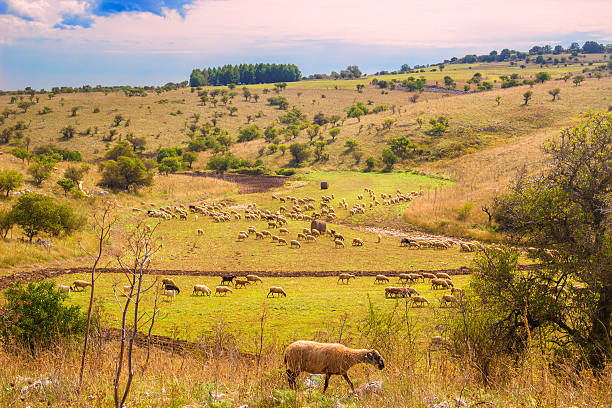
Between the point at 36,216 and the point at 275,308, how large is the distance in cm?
1854

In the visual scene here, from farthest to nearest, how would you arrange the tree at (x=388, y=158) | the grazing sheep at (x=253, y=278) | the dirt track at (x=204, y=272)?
the tree at (x=388, y=158) < the grazing sheep at (x=253, y=278) < the dirt track at (x=204, y=272)

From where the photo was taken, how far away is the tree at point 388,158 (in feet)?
242

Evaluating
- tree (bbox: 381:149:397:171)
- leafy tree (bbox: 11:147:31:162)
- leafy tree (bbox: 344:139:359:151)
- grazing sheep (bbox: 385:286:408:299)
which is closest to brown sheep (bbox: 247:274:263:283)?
grazing sheep (bbox: 385:286:408:299)

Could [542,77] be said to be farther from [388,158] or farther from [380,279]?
[380,279]

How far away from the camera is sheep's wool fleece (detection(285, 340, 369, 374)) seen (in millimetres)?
6961

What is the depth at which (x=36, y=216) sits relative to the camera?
24.8m

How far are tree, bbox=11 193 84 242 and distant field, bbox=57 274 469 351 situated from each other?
621 centimetres

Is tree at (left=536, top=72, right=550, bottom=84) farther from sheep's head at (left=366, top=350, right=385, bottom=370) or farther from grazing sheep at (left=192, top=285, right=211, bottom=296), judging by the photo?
sheep's head at (left=366, top=350, right=385, bottom=370)

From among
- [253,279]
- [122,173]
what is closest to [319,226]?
[253,279]

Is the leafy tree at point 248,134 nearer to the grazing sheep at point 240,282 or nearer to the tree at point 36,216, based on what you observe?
the tree at point 36,216

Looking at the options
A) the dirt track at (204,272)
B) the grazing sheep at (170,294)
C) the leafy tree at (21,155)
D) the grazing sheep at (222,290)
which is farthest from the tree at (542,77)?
the grazing sheep at (170,294)

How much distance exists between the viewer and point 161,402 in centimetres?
564

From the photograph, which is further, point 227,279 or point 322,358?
point 227,279

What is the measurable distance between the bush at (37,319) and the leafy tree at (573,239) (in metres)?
11.5
